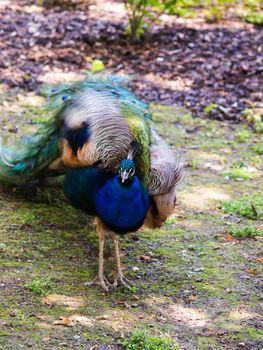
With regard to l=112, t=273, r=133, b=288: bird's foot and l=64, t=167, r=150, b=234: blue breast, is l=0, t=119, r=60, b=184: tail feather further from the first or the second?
l=112, t=273, r=133, b=288: bird's foot

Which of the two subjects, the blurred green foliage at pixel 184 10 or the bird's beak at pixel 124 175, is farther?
the blurred green foliage at pixel 184 10

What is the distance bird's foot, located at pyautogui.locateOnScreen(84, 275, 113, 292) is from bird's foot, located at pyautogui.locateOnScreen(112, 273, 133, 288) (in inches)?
1.5

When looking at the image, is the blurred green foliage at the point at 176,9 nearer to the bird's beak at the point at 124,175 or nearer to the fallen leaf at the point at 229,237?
the fallen leaf at the point at 229,237

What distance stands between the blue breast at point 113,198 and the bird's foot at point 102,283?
41cm

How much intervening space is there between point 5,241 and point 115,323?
1.18 m

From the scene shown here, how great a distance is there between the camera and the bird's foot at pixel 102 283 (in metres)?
4.42

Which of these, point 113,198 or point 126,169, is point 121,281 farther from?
point 126,169

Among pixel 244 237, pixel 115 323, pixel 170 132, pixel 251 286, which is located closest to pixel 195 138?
pixel 170 132

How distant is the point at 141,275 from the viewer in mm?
4695

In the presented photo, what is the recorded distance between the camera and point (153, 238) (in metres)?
5.24

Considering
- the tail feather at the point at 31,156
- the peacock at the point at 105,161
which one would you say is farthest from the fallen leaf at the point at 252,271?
the tail feather at the point at 31,156

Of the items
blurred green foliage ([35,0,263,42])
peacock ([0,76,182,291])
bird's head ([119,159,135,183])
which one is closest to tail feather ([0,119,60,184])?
peacock ([0,76,182,291])

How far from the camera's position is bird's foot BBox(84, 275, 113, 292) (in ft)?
14.5

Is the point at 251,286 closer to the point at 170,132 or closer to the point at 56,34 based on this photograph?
the point at 170,132
